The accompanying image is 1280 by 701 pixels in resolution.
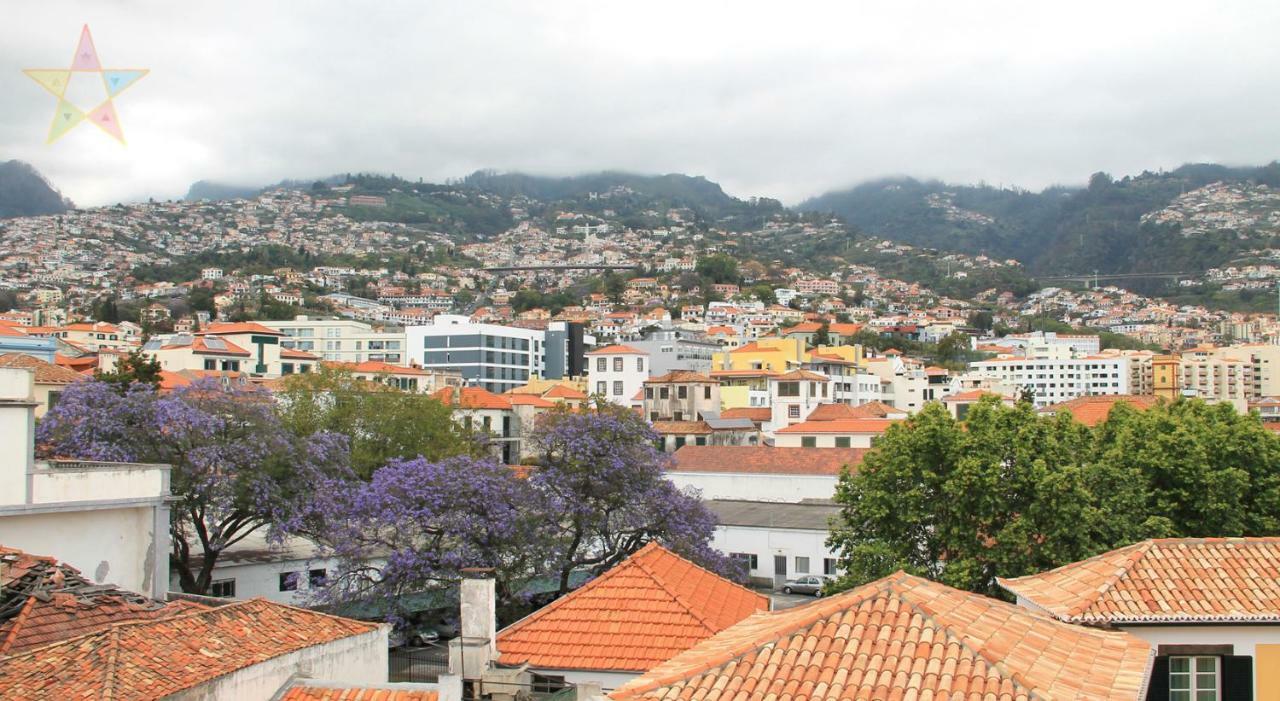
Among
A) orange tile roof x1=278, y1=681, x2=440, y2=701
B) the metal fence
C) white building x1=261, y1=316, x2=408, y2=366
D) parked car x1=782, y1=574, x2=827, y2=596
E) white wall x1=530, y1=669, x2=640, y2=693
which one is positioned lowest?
parked car x1=782, y1=574, x2=827, y2=596

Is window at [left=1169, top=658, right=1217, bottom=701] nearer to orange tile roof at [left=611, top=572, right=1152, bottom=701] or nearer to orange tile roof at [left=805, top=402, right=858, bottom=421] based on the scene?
orange tile roof at [left=611, top=572, right=1152, bottom=701]

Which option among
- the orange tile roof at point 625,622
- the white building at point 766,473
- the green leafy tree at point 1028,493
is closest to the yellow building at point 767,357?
the white building at point 766,473

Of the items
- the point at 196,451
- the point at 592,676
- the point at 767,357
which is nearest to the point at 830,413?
the point at 767,357

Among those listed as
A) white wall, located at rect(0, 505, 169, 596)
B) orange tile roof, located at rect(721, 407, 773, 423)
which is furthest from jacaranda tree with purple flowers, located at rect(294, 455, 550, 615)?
orange tile roof, located at rect(721, 407, 773, 423)

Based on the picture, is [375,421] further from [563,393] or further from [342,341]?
[342,341]

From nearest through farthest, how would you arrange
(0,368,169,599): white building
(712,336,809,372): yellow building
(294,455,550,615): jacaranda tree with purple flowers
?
(0,368,169,599): white building → (294,455,550,615): jacaranda tree with purple flowers → (712,336,809,372): yellow building

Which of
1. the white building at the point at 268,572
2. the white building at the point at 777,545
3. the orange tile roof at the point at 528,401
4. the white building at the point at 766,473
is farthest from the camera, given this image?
the orange tile roof at the point at 528,401

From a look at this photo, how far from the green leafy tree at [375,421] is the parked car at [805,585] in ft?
36.2

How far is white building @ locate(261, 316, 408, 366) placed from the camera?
8619 cm

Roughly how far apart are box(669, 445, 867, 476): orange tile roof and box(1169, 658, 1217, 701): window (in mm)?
27153

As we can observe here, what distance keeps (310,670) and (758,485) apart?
96.1 ft

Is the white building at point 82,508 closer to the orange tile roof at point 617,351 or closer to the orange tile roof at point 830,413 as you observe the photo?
the orange tile roof at point 830,413

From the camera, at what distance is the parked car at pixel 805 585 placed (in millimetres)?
31312

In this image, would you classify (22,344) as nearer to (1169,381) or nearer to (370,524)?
(370,524)
